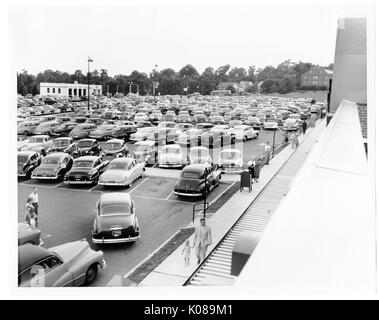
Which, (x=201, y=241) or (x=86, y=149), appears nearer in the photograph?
(x=201, y=241)

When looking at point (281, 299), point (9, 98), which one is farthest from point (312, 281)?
point (9, 98)

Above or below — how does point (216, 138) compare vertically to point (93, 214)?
above

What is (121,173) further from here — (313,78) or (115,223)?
(313,78)

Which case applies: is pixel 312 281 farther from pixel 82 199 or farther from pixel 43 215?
pixel 82 199

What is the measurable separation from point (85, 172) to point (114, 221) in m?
5.78

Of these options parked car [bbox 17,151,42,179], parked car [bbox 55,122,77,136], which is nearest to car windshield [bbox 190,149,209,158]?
parked car [bbox 17,151,42,179]

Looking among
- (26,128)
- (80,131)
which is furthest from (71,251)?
(26,128)

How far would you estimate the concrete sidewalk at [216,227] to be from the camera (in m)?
8.98

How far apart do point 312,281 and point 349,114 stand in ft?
20.9

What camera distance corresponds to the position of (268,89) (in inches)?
3824

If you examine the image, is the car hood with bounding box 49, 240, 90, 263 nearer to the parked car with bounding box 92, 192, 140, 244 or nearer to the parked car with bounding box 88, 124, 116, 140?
the parked car with bounding box 92, 192, 140, 244

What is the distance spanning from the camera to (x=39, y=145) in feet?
71.3

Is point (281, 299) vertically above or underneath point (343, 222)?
underneath

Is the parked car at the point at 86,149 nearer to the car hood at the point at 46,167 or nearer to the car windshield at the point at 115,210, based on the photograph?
the car hood at the point at 46,167
